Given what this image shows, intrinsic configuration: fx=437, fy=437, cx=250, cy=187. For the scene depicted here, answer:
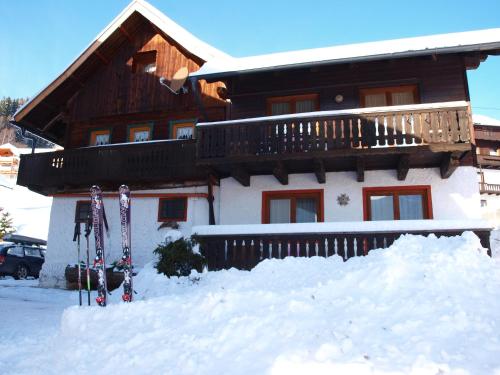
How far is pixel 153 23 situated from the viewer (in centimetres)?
1631

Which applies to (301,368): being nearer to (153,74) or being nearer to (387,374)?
(387,374)

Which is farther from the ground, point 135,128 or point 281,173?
point 135,128

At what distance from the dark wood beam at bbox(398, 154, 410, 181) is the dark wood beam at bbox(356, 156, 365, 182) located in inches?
37.8

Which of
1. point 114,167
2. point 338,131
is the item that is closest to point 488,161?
point 338,131

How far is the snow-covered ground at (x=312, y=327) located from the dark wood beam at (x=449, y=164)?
3.76 m

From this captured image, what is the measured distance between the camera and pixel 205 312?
21.0ft

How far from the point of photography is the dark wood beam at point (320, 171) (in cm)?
1188

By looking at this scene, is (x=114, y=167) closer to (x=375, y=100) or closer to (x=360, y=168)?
(x=360, y=168)

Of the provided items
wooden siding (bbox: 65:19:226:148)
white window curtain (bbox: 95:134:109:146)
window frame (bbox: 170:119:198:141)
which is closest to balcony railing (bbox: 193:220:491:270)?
window frame (bbox: 170:119:198:141)

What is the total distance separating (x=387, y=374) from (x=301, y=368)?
0.79 metres

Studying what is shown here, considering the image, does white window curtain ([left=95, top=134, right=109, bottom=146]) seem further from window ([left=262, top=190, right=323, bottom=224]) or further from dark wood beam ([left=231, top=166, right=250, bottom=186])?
window ([left=262, top=190, right=323, bottom=224])

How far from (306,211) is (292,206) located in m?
0.46

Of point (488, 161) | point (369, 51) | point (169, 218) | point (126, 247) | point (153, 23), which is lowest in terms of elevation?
point (126, 247)

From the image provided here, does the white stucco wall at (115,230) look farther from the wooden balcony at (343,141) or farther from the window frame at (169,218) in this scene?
the wooden balcony at (343,141)
